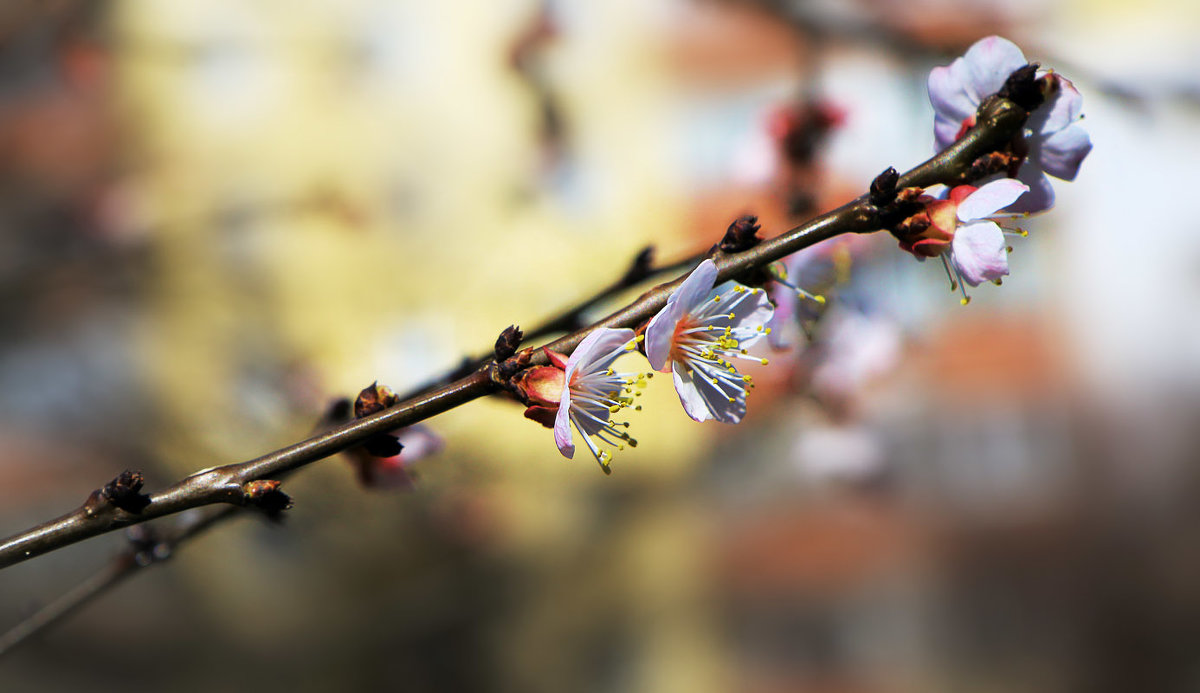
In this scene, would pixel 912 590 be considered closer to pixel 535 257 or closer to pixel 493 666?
pixel 493 666

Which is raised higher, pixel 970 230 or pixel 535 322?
pixel 535 322

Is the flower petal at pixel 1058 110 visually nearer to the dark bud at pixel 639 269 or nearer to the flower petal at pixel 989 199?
the flower petal at pixel 989 199

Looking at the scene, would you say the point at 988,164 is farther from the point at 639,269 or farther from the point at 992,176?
the point at 639,269

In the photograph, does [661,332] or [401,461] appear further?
[401,461]

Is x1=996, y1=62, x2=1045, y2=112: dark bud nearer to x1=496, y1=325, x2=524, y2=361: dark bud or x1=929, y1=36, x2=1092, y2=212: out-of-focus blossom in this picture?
x1=929, y1=36, x2=1092, y2=212: out-of-focus blossom

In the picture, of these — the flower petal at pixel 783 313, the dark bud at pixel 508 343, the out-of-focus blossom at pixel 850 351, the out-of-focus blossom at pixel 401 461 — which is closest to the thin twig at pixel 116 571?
the out-of-focus blossom at pixel 401 461

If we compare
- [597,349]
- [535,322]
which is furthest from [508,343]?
[535,322]
